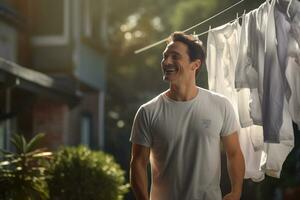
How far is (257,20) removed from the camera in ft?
23.2

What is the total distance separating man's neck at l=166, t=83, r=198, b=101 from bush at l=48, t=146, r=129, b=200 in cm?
798

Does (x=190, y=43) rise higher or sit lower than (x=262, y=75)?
higher

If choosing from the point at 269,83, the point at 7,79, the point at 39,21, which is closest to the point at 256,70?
the point at 269,83

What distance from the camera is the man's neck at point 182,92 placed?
6.20 m

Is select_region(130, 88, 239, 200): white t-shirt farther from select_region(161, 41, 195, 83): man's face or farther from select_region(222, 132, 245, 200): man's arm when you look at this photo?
select_region(161, 41, 195, 83): man's face

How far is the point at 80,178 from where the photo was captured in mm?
14320

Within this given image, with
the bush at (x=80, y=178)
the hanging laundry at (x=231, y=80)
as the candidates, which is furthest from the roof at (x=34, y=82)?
the hanging laundry at (x=231, y=80)

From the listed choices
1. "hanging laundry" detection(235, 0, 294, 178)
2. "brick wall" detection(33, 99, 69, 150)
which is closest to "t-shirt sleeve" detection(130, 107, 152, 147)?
"hanging laundry" detection(235, 0, 294, 178)

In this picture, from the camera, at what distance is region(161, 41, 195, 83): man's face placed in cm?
618

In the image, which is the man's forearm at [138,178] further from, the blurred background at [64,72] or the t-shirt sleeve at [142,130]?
the blurred background at [64,72]

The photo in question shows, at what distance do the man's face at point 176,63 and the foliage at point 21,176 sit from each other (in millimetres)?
5703

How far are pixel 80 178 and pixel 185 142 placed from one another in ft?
27.4

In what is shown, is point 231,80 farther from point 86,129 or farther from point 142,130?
point 86,129

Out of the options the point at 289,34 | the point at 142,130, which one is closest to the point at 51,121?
the point at 289,34
